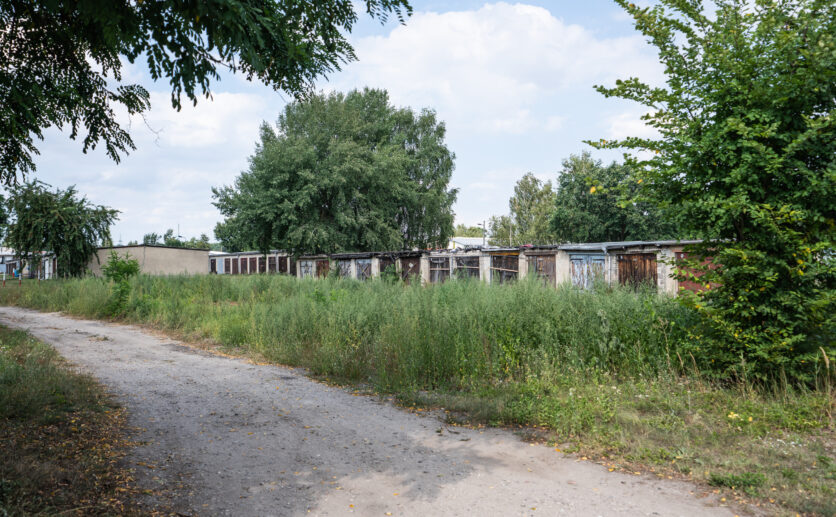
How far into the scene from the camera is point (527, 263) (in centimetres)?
2164

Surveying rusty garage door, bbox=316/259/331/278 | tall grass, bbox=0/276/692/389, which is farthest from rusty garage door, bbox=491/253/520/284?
rusty garage door, bbox=316/259/331/278

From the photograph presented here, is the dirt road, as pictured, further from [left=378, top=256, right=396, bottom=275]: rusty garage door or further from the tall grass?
[left=378, top=256, right=396, bottom=275]: rusty garage door

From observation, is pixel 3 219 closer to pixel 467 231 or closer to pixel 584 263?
pixel 584 263

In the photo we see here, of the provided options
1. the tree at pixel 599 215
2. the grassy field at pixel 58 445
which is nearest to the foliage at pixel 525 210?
the tree at pixel 599 215

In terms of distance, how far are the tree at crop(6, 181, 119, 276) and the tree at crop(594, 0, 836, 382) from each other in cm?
2788

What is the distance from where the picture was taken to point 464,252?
82.6ft

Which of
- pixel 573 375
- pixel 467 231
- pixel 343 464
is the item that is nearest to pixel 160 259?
pixel 573 375

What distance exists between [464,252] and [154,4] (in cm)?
2263

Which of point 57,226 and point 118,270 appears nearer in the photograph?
point 118,270

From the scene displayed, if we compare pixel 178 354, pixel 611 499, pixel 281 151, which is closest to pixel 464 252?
pixel 281 151

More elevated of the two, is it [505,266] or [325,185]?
[325,185]

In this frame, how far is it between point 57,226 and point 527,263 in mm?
23119

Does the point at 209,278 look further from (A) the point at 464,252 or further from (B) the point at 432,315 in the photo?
(B) the point at 432,315

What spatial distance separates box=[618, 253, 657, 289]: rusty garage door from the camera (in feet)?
59.9
